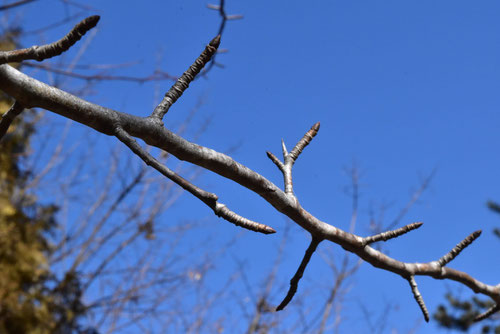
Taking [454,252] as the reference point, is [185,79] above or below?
below

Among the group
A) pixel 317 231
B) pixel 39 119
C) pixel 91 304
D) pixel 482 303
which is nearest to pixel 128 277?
pixel 91 304

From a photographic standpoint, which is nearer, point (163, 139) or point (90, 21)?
point (90, 21)

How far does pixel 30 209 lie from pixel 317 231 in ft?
25.2

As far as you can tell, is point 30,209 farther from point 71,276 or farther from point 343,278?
point 343,278

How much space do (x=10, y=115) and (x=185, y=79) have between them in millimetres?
432

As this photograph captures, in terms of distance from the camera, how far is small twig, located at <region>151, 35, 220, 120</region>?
115cm

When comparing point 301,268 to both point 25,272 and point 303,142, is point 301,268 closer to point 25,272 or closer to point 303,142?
point 303,142

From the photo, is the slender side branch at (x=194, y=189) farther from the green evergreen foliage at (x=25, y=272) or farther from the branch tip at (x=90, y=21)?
the green evergreen foliage at (x=25, y=272)

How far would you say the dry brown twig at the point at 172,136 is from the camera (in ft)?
3.25

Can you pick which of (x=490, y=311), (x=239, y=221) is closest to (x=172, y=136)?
(x=239, y=221)

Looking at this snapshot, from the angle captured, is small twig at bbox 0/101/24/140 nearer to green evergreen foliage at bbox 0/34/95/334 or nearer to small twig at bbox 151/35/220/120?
small twig at bbox 151/35/220/120

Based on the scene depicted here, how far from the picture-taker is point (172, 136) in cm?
111

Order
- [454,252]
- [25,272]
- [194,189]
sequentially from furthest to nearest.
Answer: [25,272], [454,252], [194,189]

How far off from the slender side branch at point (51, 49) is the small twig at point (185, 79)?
278 millimetres
